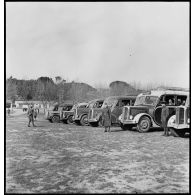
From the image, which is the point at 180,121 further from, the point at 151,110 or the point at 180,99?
the point at 180,99

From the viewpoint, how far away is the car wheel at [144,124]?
1360 centimetres

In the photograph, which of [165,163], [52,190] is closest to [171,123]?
[165,163]

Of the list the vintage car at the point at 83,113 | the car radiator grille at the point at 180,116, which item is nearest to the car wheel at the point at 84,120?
the vintage car at the point at 83,113

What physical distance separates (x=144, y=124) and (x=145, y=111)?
71cm

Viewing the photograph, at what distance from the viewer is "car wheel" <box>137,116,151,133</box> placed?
Answer: 13.6 metres

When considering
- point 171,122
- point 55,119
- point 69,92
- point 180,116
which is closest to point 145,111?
point 171,122

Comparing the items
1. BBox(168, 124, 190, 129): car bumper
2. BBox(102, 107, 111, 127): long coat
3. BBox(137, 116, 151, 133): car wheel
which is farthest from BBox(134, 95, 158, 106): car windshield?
BBox(168, 124, 190, 129): car bumper

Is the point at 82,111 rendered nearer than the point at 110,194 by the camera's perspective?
No

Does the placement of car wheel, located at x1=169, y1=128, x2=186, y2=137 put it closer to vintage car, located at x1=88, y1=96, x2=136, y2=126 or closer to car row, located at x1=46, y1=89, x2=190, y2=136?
car row, located at x1=46, y1=89, x2=190, y2=136

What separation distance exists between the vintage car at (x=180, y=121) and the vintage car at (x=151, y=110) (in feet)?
6.56

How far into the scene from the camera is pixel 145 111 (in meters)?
13.9

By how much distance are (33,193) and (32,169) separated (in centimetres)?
162

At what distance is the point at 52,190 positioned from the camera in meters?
4.61
